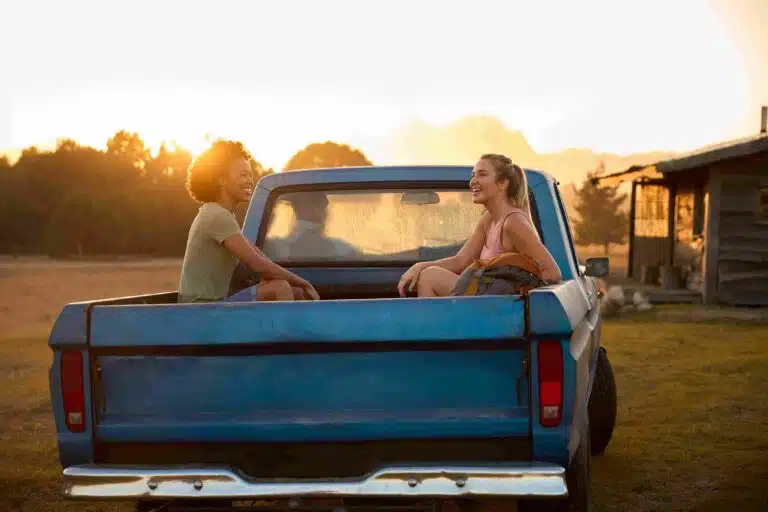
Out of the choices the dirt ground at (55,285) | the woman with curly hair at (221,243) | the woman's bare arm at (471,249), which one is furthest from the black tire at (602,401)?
the dirt ground at (55,285)

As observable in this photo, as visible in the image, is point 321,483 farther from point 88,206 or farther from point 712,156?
point 88,206

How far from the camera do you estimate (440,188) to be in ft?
19.0

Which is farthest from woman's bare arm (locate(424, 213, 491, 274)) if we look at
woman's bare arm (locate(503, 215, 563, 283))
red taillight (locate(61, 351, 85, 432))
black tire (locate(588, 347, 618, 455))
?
red taillight (locate(61, 351, 85, 432))

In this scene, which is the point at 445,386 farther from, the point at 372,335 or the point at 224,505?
the point at 224,505

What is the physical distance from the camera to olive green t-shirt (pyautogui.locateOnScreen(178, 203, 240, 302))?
16.1 ft

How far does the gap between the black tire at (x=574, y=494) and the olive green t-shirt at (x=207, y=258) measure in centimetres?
192

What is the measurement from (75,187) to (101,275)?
79.5ft

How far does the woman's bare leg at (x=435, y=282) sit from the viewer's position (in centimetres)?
501

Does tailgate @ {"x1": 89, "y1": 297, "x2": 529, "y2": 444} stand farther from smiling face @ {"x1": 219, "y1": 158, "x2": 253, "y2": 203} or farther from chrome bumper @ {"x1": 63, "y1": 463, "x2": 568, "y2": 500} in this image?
smiling face @ {"x1": 219, "y1": 158, "x2": 253, "y2": 203}

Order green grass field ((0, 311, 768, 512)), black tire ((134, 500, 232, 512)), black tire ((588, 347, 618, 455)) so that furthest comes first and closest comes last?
black tire ((588, 347, 618, 455))
green grass field ((0, 311, 768, 512))
black tire ((134, 500, 232, 512))

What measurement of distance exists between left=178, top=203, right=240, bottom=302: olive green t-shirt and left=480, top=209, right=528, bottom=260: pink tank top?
50.2 inches

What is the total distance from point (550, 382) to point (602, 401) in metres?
3.56

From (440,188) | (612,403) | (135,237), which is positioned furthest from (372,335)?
(135,237)

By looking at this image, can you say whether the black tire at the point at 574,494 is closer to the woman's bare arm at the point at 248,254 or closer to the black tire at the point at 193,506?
the black tire at the point at 193,506
